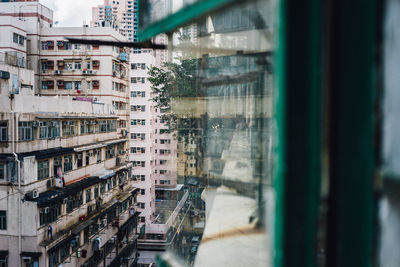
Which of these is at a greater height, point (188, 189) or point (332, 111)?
point (332, 111)

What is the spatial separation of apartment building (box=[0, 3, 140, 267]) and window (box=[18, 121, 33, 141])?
1.5 inches

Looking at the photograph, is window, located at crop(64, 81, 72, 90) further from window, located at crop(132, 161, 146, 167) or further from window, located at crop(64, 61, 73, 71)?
window, located at crop(132, 161, 146, 167)

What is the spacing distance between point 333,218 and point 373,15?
0.45 metres

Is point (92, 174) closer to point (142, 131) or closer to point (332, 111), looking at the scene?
point (142, 131)

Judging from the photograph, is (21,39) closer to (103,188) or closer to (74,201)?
(103,188)

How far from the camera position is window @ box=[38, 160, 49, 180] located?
14.4m

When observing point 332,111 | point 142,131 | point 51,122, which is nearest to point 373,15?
point 332,111

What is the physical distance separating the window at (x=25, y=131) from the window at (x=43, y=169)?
3.74 feet

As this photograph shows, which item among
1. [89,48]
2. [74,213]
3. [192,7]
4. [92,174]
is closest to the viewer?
[192,7]

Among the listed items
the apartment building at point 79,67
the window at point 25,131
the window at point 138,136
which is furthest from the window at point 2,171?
the window at point 138,136

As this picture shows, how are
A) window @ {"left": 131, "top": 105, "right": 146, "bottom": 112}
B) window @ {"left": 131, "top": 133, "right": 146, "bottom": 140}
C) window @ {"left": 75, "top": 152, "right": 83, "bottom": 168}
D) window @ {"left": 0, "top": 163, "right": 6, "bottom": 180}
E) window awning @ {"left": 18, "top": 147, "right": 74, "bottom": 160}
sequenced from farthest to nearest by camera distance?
window @ {"left": 131, "top": 105, "right": 146, "bottom": 112}
window @ {"left": 131, "top": 133, "right": 146, "bottom": 140}
window @ {"left": 75, "top": 152, "right": 83, "bottom": 168}
window awning @ {"left": 18, "top": 147, "right": 74, "bottom": 160}
window @ {"left": 0, "top": 163, "right": 6, "bottom": 180}

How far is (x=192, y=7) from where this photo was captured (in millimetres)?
1203

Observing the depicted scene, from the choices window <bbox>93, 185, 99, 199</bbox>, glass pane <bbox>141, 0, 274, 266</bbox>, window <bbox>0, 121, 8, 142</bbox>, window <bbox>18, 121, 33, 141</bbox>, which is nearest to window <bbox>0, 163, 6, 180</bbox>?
window <bbox>0, 121, 8, 142</bbox>

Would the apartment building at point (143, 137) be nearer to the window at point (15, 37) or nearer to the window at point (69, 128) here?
the window at point (15, 37)
